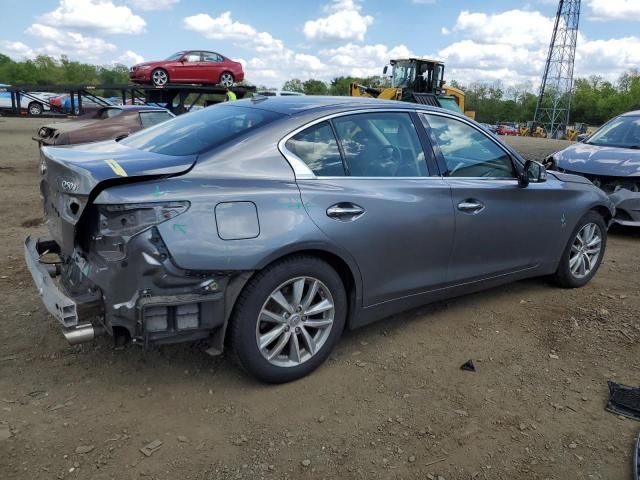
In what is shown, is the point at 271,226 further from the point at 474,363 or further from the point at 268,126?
the point at 474,363

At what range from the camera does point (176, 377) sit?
130 inches

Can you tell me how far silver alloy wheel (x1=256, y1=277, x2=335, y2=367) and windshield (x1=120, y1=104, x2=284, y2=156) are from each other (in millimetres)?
949

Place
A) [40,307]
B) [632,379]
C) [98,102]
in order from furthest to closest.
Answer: [98,102]
[40,307]
[632,379]

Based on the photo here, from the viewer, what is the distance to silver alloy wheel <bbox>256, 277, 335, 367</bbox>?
3.10 m

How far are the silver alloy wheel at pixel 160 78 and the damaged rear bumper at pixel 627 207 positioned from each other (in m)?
15.0

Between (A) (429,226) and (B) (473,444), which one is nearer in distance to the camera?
(B) (473,444)

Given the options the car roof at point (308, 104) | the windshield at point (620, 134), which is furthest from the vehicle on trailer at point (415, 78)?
the car roof at point (308, 104)

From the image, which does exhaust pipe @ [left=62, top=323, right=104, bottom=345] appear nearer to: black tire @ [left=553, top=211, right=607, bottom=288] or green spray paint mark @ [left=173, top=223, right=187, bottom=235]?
green spray paint mark @ [left=173, top=223, right=187, bottom=235]

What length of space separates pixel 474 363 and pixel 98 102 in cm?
1908

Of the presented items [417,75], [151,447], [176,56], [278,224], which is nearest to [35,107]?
[176,56]

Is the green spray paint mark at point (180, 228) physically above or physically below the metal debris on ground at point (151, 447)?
above

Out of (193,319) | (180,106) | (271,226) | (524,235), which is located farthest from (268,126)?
(180,106)

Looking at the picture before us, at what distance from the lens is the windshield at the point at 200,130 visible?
3205 millimetres

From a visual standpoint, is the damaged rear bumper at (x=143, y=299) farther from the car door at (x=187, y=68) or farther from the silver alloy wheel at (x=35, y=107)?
the silver alloy wheel at (x=35, y=107)
